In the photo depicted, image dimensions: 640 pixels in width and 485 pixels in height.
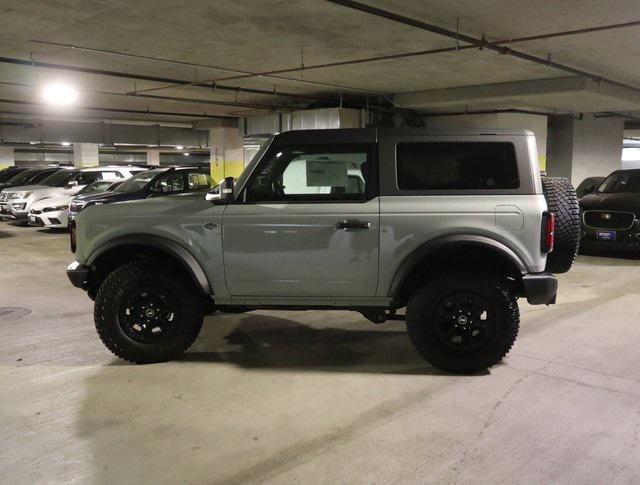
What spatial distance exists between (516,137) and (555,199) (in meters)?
0.66

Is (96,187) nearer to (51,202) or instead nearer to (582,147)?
(51,202)

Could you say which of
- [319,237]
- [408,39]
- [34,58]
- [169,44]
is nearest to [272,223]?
[319,237]

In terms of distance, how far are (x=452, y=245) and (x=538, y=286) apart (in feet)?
2.39

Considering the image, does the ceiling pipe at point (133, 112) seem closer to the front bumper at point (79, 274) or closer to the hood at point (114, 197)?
the hood at point (114, 197)

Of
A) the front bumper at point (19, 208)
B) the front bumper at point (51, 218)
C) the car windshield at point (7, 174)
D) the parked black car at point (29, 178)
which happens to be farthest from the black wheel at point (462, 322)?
the car windshield at point (7, 174)

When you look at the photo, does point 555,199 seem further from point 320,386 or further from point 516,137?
point 320,386

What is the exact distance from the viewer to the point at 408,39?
8156mm

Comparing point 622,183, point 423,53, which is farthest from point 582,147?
point 423,53

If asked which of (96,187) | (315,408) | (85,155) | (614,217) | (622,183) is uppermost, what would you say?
(85,155)

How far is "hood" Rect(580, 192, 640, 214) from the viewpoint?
980 cm

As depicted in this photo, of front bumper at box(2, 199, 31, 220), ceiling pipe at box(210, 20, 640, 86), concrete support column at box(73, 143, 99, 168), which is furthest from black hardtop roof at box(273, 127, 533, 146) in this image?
concrete support column at box(73, 143, 99, 168)

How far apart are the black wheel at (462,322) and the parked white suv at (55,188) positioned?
12550 mm

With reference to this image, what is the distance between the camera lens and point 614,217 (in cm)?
998

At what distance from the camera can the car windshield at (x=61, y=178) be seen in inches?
632
